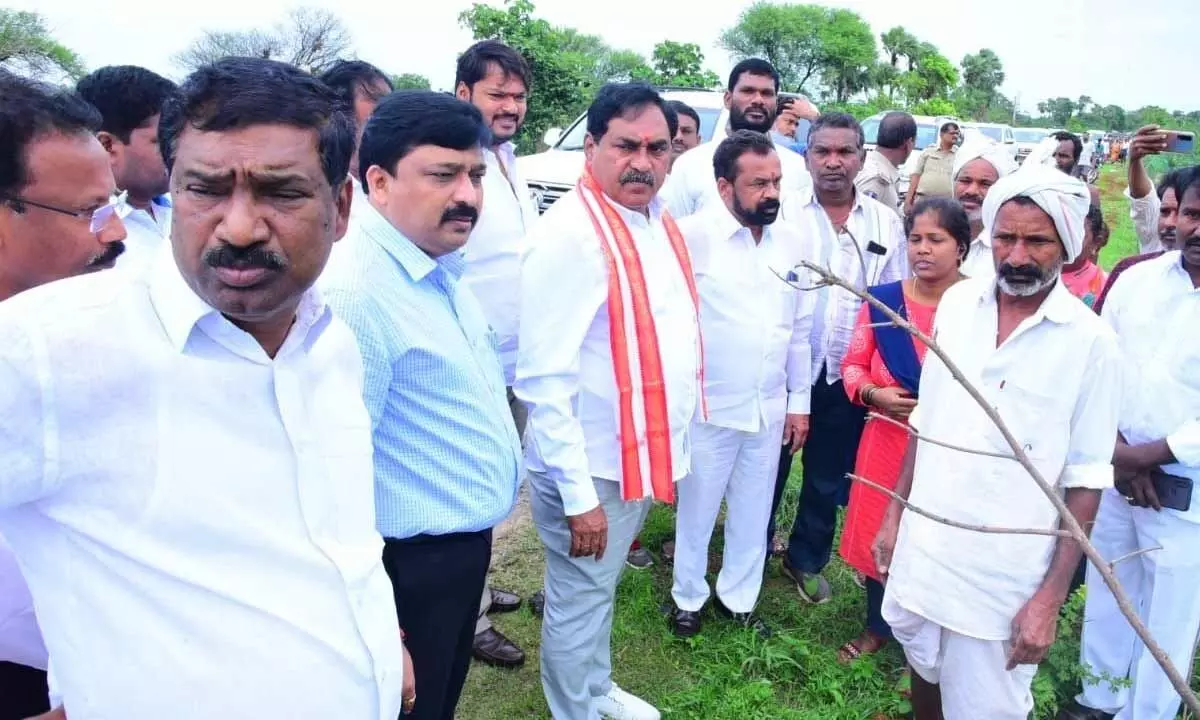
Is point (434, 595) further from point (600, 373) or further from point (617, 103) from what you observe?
point (617, 103)

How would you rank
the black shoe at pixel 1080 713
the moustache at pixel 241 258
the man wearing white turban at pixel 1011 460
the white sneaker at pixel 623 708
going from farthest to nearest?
the black shoe at pixel 1080 713, the white sneaker at pixel 623 708, the man wearing white turban at pixel 1011 460, the moustache at pixel 241 258

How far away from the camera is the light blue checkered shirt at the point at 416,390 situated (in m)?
1.64

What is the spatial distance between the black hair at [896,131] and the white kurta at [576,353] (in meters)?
3.37

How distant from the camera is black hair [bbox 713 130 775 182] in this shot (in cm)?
304

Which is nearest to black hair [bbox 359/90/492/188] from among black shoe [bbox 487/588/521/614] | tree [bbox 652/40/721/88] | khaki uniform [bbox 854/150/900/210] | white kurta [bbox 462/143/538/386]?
white kurta [bbox 462/143/538/386]

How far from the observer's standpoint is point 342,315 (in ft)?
5.23

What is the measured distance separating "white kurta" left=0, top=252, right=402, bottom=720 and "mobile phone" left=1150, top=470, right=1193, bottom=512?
2541 millimetres

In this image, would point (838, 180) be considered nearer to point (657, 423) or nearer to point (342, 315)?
point (657, 423)

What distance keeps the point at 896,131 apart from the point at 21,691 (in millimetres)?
5308

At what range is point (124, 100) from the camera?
2412 millimetres

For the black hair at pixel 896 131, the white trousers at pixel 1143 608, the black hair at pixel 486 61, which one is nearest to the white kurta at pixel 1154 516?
the white trousers at pixel 1143 608

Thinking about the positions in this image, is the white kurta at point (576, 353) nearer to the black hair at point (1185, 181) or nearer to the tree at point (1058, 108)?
the black hair at point (1185, 181)

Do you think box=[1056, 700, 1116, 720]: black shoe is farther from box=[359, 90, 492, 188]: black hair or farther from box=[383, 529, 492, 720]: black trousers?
box=[359, 90, 492, 188]: black hair

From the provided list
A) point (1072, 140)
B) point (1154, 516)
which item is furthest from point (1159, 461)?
point (1072, 140)
